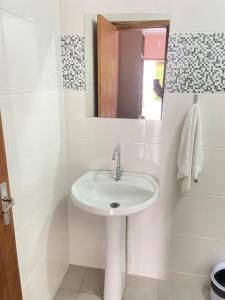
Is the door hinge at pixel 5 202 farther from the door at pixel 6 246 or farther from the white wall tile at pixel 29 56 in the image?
the white wall tile at pixel 29 56

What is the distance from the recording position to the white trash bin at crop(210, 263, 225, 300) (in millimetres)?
1593

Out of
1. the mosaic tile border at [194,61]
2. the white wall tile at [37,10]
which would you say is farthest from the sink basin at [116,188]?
the white wall tile at [37,10]

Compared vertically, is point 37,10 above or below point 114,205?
above

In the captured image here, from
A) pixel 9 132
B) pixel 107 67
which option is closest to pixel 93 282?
pixel 9 132

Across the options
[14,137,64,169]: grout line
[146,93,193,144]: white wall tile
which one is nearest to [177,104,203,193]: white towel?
[146,93,193,144]: white wall tile

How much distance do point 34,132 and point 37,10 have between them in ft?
2.08

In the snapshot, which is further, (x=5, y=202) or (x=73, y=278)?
(x=73, y=278)

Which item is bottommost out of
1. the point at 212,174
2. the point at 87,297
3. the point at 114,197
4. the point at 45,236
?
the point at 87,297

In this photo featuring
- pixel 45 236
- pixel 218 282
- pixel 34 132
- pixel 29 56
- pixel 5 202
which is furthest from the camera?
pixel 218 282

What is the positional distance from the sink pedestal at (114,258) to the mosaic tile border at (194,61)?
2.96ft

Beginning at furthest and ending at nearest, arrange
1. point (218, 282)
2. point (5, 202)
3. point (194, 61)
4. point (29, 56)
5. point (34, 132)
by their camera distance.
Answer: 1. point (218, 282)
2. point (194, 61)
3. point (34, 132)
4. point (29, 56)
5. point (5, 202)

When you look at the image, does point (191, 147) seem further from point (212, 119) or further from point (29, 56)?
point (29, 56)

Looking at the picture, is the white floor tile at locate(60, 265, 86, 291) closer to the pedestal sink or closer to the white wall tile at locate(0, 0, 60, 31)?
the pedestal sink

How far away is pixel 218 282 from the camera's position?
5.60 ft
